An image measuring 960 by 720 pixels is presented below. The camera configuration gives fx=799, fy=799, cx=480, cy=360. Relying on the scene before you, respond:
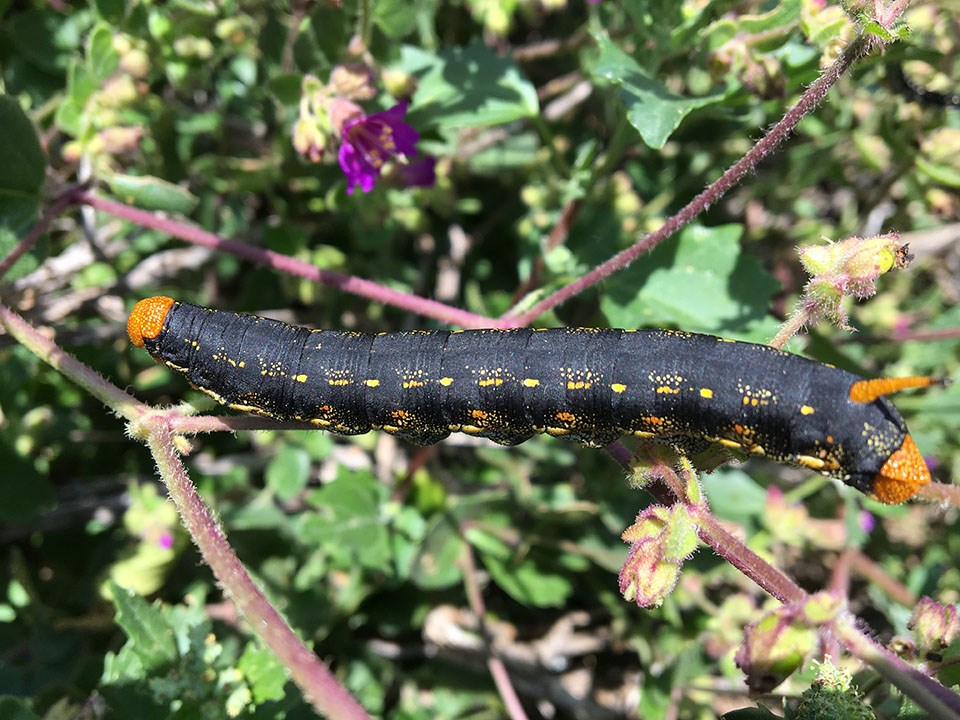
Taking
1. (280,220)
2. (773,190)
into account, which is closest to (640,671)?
(773,190)

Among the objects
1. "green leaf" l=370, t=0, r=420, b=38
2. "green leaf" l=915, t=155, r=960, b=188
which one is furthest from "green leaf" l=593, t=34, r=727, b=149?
"green leaf" l=915, t=155, r=960, b=188

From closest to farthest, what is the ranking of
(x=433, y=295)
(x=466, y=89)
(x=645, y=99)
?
1. (x=645, y=99)
2. (x=466, y=89)
3. (x=433, y=295)

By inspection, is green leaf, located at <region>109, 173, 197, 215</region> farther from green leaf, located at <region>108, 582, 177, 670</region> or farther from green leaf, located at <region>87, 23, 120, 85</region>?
green leaf, located at <region>108, 582, 177, 670</region>

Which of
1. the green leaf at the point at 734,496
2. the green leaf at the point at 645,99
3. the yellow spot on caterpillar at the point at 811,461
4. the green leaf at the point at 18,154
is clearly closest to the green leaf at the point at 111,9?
the green leaf at the point at 18,154

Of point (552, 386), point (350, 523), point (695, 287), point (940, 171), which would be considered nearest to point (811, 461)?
point (552, 386)

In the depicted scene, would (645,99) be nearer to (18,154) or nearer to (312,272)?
(312,272)

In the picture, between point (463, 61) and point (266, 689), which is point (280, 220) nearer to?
point (463, 61)
